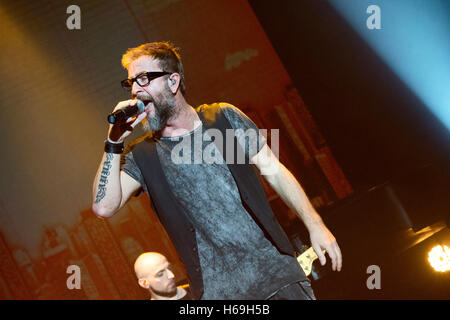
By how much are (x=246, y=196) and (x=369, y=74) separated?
2950 millimetres

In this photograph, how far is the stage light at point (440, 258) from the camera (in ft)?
10.6

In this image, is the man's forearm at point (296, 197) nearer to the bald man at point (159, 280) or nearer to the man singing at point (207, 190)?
the man singing at point (207, 190)

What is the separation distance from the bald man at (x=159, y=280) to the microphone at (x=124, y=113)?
2257mm

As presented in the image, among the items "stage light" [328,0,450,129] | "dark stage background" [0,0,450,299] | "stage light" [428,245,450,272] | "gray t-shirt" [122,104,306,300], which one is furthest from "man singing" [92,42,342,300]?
"dark stage background" [0,0,450,299]

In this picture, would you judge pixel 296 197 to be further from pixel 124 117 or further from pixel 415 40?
pixel 415 40

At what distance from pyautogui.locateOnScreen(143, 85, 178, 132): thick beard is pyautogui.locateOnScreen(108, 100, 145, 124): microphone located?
9cm

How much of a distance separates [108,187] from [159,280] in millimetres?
2119

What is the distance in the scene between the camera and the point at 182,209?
5.58ft

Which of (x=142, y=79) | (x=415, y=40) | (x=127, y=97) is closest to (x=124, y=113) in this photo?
(x=142, y=79)

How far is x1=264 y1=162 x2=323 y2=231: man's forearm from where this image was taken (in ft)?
5.74

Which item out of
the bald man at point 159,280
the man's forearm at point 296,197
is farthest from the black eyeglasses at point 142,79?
the bald man at point 159,280
